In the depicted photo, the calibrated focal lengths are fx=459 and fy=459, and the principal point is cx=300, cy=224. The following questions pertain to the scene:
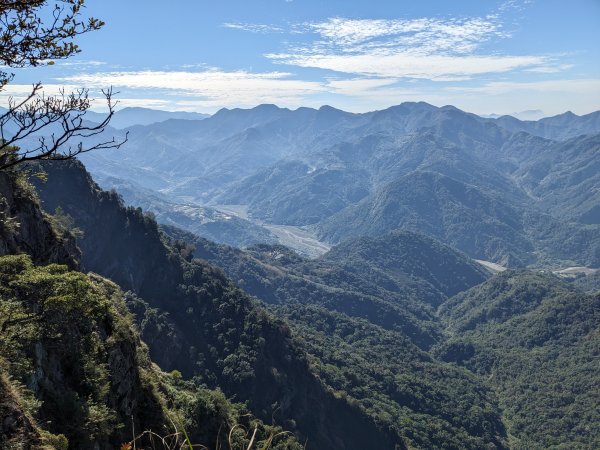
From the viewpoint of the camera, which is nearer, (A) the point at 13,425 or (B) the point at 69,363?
(A) the point at 13,425

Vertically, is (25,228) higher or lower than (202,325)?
higher

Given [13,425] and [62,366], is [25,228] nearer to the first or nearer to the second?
[62,366]

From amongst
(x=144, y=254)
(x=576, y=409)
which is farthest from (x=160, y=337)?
(x=576, y=409)

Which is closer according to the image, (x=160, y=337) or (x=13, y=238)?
(x=13, y=238)

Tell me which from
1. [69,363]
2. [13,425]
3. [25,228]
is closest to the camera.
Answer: [13,425]

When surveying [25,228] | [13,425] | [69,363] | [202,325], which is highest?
[25,228]

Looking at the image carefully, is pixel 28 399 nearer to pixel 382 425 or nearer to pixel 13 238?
pixel 13 238

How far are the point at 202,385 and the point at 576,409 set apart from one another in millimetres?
138463

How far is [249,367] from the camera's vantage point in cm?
8588

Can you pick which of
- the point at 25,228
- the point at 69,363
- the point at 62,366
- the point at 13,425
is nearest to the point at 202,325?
the point at 25,228

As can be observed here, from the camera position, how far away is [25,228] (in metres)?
36.7

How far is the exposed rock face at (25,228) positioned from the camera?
3359 cm

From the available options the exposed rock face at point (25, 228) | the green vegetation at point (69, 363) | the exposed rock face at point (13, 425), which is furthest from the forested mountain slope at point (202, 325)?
the exposed rock face at point (13, 425)

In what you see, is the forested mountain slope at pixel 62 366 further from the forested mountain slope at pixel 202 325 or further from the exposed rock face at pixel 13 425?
the forested mountain slope at pixel 202 325
